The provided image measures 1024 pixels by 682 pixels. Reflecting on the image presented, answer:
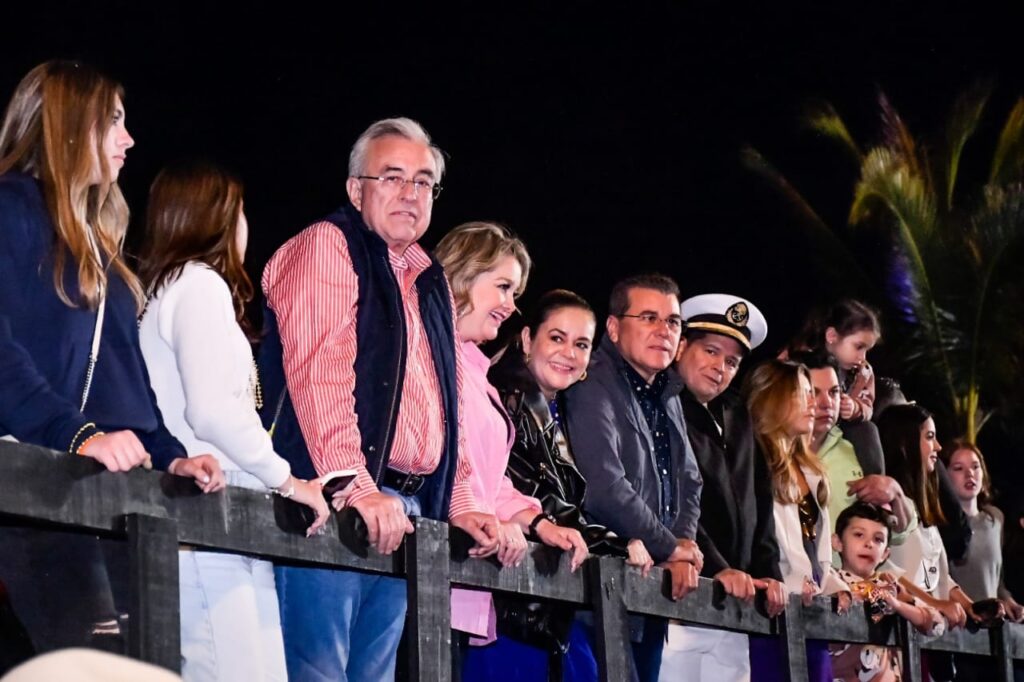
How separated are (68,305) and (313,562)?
87cm

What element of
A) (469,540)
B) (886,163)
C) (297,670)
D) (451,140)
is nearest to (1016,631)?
(469,540)

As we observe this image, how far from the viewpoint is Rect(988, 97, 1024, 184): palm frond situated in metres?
17.5

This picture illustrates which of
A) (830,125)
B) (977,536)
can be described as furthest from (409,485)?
(830,125)

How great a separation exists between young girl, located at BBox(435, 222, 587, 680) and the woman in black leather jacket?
11 centimetres

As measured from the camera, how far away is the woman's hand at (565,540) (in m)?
5.12

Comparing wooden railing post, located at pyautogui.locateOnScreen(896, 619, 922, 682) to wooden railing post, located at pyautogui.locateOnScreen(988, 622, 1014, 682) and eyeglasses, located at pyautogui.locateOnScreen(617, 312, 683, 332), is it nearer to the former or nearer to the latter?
wooden railing post, located at pyautogui.locateOnScreen(988, 622, 1014, 682)

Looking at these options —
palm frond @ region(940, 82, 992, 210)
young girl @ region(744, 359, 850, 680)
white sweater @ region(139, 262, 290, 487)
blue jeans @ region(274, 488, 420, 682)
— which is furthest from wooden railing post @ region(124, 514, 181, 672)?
palm frond @ region(940, 82, 992, 210)

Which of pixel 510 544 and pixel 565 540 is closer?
pixel 510 544

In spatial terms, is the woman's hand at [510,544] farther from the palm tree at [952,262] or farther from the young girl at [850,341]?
the palm tree at [952,262]

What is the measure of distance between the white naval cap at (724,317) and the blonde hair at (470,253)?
1545 mm

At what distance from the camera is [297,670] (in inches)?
166

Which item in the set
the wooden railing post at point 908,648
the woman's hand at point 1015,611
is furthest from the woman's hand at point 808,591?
the woman's hand at point 1015,611

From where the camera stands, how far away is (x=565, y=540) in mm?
5125

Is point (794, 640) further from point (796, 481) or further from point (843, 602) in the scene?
point (796, 481)
